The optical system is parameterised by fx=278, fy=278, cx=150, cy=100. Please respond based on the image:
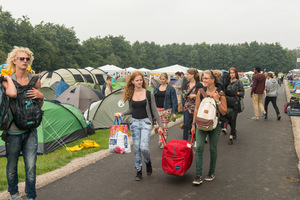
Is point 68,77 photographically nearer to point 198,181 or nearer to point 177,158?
point 177,158

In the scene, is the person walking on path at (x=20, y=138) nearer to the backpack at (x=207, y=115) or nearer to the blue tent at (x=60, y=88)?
the backpack at (x=207, y=115)

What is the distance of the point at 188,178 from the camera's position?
5.00 meters

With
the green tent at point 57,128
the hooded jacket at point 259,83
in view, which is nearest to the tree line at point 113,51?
the green tent at point 57,128

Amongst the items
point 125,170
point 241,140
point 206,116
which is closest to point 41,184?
point 125,170

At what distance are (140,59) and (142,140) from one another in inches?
3860

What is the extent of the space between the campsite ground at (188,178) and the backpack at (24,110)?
4.91 feet

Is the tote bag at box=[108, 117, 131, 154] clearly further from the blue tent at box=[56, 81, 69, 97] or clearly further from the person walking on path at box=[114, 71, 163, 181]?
the blue tent at box=[56, 81, 69, 97]

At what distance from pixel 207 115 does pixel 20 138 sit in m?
2.74

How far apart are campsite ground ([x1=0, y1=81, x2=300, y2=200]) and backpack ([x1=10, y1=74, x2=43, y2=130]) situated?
4.91 ft

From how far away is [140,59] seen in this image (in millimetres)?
101625

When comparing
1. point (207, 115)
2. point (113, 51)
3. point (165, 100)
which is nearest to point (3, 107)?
point (207, 115)

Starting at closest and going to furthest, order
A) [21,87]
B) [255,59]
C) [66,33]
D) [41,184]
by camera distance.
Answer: [21,87], [41,184], [66,33], [255,59]

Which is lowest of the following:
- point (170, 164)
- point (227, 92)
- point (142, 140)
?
point (170, 164)

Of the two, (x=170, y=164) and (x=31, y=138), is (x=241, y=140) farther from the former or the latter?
(x=31, y=138)
